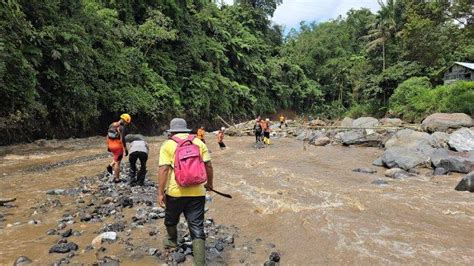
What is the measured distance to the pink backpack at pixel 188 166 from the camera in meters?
4.21

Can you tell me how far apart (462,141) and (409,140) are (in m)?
2.20

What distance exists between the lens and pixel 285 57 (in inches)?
2181

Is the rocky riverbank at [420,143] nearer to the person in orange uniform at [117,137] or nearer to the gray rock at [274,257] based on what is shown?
the gray rock at [274,257]

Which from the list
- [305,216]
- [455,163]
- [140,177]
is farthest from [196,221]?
[455,163]

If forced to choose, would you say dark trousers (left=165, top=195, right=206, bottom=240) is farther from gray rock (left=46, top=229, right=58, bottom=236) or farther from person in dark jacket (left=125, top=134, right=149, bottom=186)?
person in dark jacket (left=125, top=134, right=149, bottom=186)

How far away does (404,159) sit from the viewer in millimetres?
13133

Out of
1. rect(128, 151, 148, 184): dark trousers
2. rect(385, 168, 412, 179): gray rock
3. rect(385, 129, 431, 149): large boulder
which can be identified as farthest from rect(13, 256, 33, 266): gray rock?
rect(385, 129, 431, 149): large boulder

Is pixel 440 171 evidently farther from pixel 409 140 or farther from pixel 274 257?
pixel 274 257

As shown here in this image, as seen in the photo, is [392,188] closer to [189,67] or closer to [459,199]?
[459,199]

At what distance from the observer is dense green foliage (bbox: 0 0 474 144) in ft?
56.2

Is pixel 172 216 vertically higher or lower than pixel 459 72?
lower

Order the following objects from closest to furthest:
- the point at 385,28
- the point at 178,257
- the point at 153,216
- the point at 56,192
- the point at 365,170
A: the point at 178,257 → the point at 153,216 → the point at 56,192 → the point at 365,170 → the point at 385,28

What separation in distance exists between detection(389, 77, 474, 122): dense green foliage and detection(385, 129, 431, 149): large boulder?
331 inches

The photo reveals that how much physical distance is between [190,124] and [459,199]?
25.6 meters
